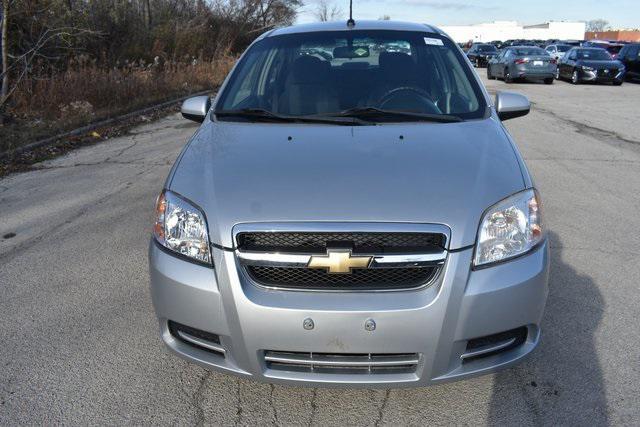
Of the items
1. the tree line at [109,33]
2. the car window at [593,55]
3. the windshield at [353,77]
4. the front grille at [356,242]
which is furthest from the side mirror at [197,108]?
the car window at [593,55]

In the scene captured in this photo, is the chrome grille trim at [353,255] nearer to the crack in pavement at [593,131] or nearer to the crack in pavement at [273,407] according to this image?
the crack in pavement at [273,407]

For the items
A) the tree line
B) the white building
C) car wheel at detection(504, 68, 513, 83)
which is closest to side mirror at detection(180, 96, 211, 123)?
the tree line

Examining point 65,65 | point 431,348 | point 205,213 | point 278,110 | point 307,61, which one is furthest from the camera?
point 65,65

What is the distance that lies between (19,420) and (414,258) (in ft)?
6.50

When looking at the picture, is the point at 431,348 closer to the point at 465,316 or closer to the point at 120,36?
the point at 465,316

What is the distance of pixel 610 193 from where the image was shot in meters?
6.05

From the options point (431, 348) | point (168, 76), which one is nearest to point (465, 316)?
point (431, 348)

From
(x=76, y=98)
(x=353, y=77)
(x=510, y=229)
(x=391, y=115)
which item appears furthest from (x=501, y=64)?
(x=510, y=229)

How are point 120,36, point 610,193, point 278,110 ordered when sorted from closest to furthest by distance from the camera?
point 278,110 < point 610,193 < point 120,36

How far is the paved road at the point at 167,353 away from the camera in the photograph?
2494mm

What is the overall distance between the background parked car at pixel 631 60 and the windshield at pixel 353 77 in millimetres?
22854

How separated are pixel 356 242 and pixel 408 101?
1.55 meters

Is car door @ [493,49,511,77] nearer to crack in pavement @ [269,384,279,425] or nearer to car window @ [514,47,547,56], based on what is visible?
car window @ [514,47,547,56]

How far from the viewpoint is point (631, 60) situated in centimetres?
2275
